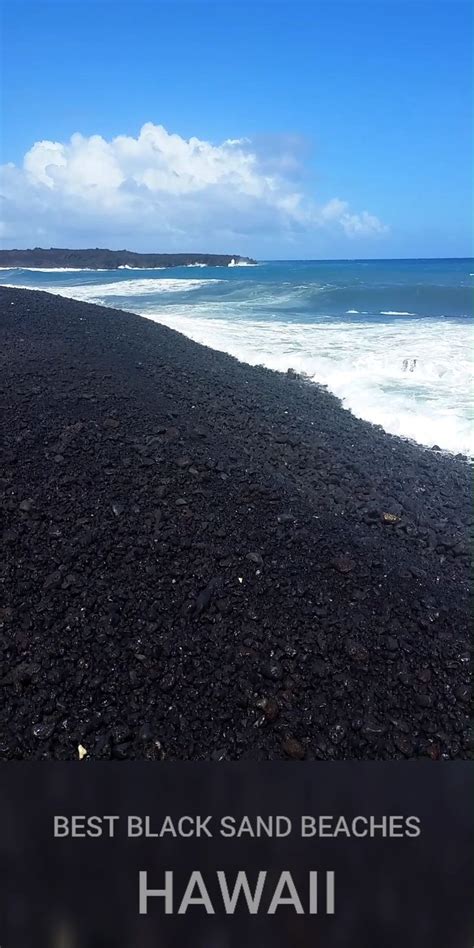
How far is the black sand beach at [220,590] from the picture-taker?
301 cm

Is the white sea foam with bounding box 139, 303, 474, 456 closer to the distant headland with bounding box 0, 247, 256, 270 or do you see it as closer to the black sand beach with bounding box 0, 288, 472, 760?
the black sand beach with bounding box 0, 288, 472, 760

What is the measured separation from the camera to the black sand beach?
301cm

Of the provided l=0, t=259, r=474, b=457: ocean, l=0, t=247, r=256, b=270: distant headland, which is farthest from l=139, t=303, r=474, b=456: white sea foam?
l=0, t=247, r=256, b=270: distant headland

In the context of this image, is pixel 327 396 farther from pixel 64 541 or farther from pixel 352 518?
pixel 64 541

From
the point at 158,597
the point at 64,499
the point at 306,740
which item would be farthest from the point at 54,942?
the point at 64,499

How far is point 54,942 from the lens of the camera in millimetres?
2377

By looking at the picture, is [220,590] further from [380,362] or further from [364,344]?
[364,344]

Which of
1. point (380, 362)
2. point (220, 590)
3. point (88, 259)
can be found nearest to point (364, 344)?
point (380, 362)

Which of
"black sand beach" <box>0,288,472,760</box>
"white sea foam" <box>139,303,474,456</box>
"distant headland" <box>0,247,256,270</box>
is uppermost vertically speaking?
"distant headland" <box>0,247,256,270</box>

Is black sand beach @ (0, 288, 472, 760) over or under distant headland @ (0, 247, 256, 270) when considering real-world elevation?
under

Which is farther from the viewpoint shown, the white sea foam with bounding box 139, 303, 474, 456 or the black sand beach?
the white sea foam with bounding box 139, 303, 474, 456

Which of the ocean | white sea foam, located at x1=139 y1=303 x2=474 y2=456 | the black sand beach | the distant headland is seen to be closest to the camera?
the black sand beach

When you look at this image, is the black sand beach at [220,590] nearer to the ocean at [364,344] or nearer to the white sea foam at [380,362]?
the white sea foam at [380,362]

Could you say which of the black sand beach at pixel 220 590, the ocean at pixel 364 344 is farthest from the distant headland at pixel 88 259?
the black sand beach at pixel 220 590
